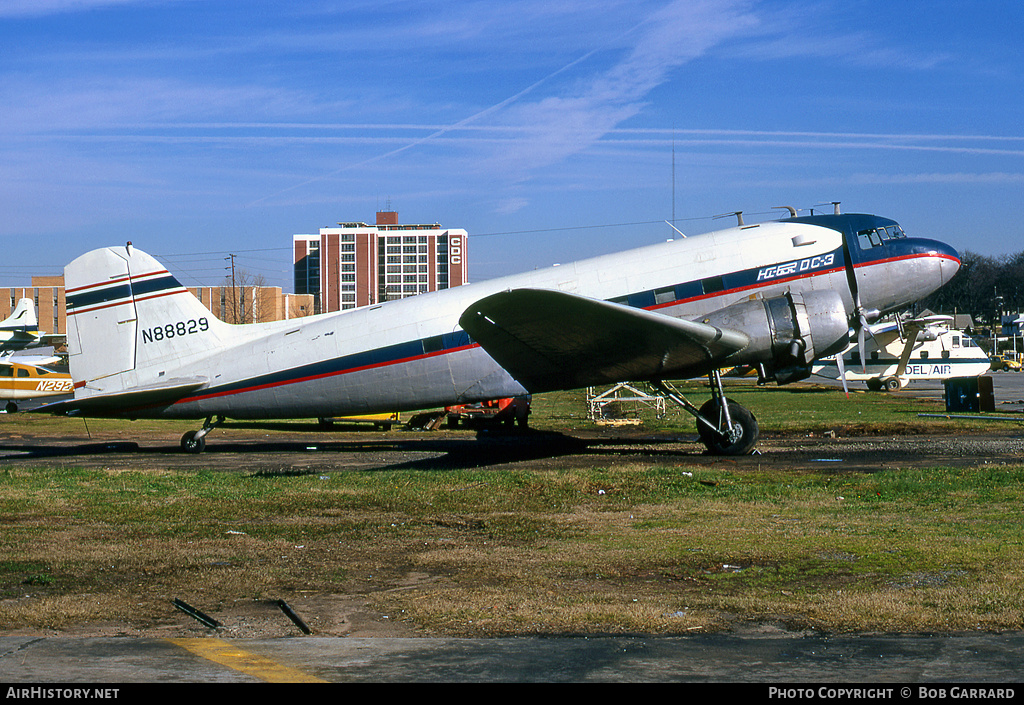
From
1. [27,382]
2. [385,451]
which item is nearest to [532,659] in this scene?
[385,451]

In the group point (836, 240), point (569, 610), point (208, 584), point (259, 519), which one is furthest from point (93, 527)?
point (836, 240)

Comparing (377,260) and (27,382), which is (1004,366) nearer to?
(27,382)

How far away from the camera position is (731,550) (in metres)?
8.62

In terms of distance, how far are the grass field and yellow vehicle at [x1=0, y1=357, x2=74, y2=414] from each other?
2746cm

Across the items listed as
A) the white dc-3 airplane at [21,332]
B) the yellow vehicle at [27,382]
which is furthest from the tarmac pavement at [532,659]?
the white dc-3 airplane at [21,332]

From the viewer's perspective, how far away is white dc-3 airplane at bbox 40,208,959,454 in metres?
15.6

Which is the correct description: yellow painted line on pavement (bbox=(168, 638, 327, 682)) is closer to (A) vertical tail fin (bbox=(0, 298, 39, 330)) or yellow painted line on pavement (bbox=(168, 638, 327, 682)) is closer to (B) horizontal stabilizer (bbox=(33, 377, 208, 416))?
(B) horizontal stabilizer (bbox=(33, 377, 208, 416))

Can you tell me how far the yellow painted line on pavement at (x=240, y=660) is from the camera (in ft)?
16.2

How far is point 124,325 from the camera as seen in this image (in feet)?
58.4

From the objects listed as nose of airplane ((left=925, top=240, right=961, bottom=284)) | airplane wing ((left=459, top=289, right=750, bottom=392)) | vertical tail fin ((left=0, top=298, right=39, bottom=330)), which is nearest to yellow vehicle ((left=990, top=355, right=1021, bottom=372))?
nose of airplane ((left=925, top=240, right=961, bottom=284))

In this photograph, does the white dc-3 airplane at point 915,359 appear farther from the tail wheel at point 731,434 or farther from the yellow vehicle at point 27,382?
the yellow vehicle at point 27,382

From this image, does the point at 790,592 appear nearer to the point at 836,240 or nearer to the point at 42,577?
the point at 42,577

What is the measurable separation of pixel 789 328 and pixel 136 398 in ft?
43.4

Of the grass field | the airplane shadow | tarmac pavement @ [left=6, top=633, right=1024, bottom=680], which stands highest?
tarmac pavement @ [left=6, top=633, right=1024, bottom=680]
